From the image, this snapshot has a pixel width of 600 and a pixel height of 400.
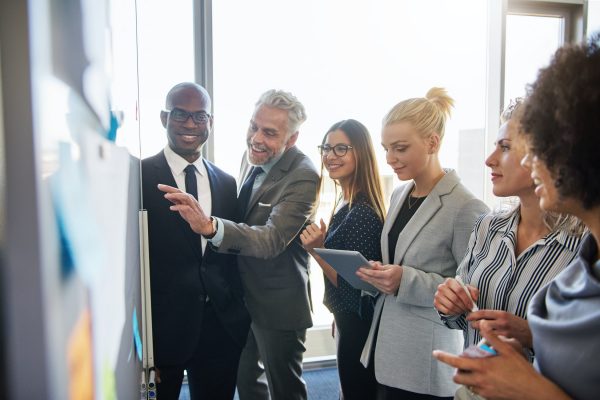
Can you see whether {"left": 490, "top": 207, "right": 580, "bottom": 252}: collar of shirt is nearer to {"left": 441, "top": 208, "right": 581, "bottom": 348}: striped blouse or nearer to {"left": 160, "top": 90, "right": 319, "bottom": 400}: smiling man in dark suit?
{"left": 441, "top": 208, "right": 581, "bottom": 348}: striped blouse

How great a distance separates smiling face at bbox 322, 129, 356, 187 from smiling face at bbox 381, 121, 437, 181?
8.5 inches

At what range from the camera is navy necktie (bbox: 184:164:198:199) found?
1.61 m

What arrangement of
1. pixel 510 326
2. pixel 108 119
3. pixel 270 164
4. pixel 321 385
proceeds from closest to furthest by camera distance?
pixel 108 119
pixel 510 326
pixel 270 164
pixel 321 385

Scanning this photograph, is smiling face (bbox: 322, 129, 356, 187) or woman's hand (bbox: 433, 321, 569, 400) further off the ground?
smiling face (bbox: 322, 129, 356, 187)

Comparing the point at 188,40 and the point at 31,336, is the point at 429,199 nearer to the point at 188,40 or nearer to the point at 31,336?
the point at 31,336

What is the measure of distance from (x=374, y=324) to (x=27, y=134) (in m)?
1.40

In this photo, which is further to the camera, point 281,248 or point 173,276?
point 281,248

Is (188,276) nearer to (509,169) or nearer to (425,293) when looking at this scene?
(425,293)

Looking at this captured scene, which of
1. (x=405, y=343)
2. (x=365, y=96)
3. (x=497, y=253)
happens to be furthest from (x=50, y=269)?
(x=365, y=96)

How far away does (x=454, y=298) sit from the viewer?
108 centimetres

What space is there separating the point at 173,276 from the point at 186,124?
1.85 ft

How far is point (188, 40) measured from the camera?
2.45m

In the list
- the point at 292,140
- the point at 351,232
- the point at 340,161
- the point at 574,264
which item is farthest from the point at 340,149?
the point at 574,264

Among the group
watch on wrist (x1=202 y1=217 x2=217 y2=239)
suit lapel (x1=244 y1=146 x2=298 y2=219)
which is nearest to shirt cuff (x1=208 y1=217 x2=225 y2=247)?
watch on wrist (x1=202 y1=217 x2=217 y2=239)
